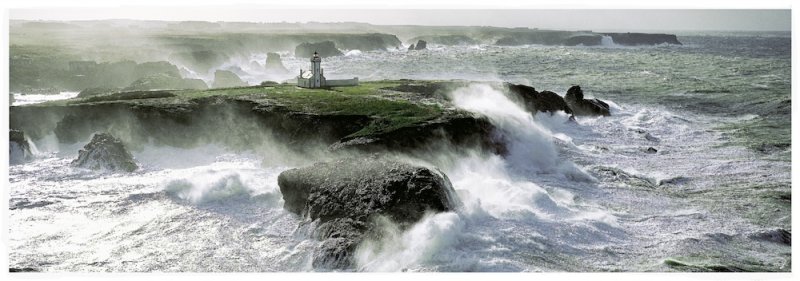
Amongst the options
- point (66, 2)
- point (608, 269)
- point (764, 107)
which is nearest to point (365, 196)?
point (608, 269)

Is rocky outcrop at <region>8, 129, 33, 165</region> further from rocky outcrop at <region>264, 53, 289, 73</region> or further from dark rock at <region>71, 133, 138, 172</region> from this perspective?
rocky outcrop at <region>264, 53, 289, 73</region>

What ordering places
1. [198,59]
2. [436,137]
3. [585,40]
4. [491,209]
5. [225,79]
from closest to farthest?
[491,209], [436,137], [225,79], [198,59], [585,40]

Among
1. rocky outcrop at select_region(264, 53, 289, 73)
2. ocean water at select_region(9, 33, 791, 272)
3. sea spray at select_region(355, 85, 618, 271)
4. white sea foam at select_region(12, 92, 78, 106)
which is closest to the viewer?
sea spray at select_region(355, 85, 618, 271)

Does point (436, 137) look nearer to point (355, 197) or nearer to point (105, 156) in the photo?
point (355, 197)

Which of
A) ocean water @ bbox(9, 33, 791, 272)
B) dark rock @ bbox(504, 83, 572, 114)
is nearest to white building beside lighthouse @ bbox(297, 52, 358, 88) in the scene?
ocean water @ bbox(9, 33, 791, 272)

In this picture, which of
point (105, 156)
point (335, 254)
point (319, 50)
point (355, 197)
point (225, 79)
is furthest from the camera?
point (319, 50)

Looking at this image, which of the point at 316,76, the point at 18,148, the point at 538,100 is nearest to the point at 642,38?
the point at 538,100

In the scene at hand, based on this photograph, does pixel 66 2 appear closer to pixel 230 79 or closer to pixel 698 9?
pixel 698 9
